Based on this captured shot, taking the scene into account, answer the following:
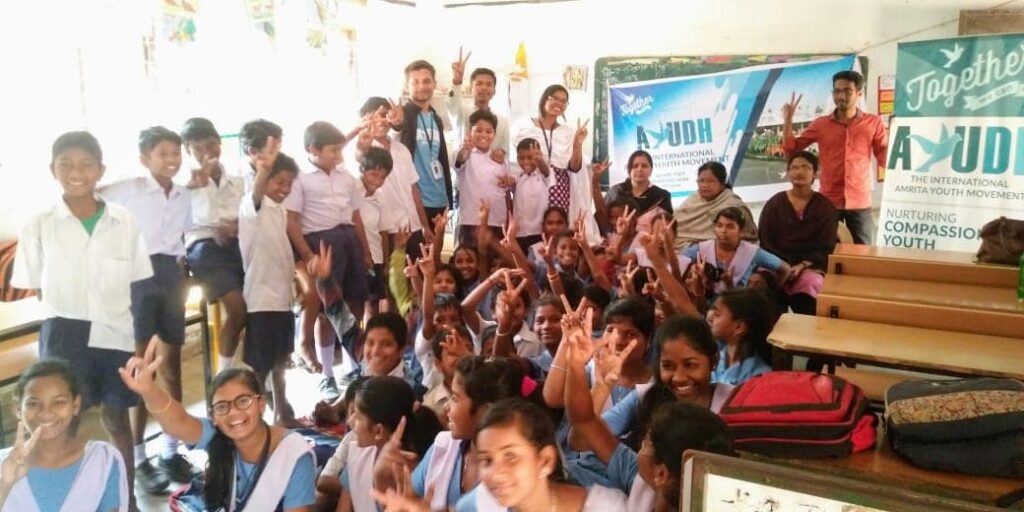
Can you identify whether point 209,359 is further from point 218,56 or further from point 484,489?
point 484,489

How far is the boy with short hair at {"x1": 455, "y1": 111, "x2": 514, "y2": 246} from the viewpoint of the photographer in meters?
4.32

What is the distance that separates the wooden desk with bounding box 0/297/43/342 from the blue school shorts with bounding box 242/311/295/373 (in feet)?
2.47

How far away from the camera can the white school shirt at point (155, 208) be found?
293 cm

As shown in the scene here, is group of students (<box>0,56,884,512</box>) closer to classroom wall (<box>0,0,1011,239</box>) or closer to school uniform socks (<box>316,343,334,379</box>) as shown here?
school uniform socks (<box>316,343,334,379</box>)

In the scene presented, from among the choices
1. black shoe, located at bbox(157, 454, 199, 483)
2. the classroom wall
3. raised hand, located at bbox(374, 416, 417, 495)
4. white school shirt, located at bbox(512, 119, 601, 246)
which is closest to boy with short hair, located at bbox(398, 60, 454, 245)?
white school shirt, located at bbox(512, 119, 601, 246)

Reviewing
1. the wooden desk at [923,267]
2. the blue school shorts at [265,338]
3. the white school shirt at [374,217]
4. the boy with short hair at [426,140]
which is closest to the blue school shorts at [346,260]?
the white school shirt at [374,217]

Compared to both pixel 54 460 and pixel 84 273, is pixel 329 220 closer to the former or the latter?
pixel 84 273

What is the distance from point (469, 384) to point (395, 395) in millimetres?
271

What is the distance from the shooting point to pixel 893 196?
4324mm

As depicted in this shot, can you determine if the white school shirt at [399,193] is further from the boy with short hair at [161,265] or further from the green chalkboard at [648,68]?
the green chalkboard at [648,68]

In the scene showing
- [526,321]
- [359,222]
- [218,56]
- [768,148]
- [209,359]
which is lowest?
[209,359]

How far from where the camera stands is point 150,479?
9.41 ft

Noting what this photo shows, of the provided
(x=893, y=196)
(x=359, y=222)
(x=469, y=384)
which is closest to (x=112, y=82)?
(x=359, y=222)

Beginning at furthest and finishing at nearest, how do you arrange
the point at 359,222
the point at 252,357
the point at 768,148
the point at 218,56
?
1. the point at 768,148
2. the point at 218,56
3. the point at 359,222
4. the point at 252,357
